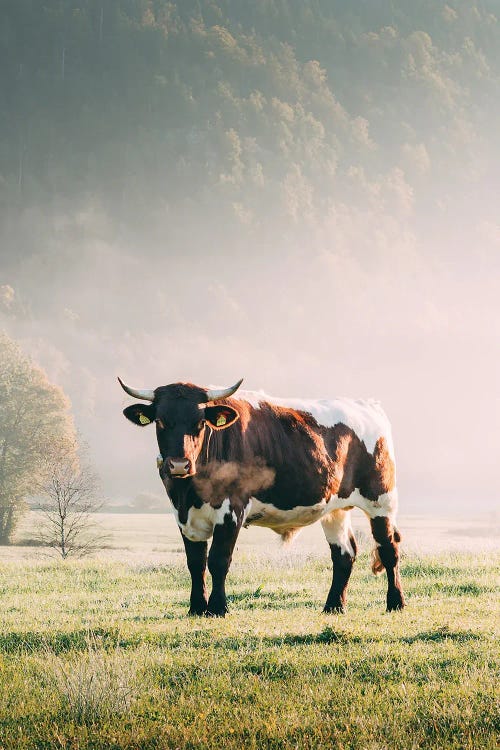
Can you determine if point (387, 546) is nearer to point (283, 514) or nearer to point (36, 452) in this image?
point (283, 514)

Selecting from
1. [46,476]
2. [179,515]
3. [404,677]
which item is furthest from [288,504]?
[46,476]

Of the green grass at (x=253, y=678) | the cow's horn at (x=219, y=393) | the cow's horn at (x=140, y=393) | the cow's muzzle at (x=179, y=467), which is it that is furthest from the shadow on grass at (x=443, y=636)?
the cow's horn at (x=140, y=393)

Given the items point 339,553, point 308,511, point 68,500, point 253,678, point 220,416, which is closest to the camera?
point 253,678

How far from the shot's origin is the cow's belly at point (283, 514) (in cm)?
1161

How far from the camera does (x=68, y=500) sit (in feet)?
129

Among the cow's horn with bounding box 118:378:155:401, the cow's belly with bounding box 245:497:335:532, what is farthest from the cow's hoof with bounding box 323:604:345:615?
the cow's horn with bounding box 118:378:155:401

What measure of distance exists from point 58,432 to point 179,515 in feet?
127

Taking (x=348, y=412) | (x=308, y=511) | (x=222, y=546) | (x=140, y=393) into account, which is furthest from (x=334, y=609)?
(x=140, y=393)

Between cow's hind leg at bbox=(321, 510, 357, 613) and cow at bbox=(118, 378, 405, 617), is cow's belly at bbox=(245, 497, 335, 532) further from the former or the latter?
cow's hind leg at bbox=(321, 510, 357, 613)

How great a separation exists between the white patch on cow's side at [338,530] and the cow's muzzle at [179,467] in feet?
12.4

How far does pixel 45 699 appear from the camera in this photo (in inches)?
273

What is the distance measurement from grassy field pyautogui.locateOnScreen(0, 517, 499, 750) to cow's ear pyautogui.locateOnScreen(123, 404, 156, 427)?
9.59ft

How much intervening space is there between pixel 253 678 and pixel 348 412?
6.85 meters

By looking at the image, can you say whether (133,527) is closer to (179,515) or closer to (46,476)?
(46,476)
